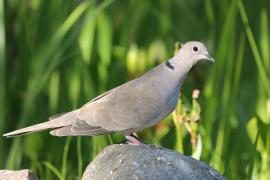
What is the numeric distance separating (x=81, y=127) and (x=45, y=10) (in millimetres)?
2153

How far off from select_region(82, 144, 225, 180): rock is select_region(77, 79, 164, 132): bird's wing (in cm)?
10

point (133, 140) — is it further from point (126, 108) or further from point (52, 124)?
point (52, 124)

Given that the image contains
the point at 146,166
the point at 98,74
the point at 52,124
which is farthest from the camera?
the point at 98,74

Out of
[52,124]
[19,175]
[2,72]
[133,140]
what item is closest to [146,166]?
[133,140]

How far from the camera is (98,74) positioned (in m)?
4.96

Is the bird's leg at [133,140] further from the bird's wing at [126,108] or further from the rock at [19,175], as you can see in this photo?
the rock at [19,175]

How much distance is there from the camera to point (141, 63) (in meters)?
5.34

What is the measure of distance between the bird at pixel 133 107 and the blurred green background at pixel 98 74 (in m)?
0.59

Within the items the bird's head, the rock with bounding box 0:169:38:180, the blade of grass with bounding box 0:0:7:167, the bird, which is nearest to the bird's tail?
the bird

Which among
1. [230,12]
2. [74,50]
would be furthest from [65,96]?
[230,12]

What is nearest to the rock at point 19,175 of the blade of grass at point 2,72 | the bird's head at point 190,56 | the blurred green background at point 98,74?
the blurred green background at point 98,74

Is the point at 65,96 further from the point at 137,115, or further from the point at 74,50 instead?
the point at 137,115

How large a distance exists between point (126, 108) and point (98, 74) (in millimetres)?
1432

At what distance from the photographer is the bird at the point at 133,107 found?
3.49 m
